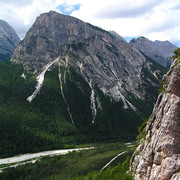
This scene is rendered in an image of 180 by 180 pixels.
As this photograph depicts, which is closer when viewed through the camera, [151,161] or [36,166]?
[151,161]

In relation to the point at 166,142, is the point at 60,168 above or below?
below

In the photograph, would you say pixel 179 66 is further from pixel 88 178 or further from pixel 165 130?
pixel 88 178

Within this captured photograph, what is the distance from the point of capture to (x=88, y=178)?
86.9 meters

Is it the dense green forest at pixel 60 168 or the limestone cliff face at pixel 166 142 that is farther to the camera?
the dense green forest at pixel 60 168

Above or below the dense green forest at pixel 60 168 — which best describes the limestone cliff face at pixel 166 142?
above

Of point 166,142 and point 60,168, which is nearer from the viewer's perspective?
point 166,142

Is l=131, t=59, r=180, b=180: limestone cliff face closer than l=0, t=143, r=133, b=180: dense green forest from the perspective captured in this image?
Yes

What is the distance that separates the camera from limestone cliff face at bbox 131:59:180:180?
156ft

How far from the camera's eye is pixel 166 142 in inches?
1951

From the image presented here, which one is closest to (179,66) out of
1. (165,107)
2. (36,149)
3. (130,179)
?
(165,107)

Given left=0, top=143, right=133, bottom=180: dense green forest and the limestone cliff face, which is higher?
the limestone cliff face

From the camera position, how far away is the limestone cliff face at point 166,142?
47562 mm

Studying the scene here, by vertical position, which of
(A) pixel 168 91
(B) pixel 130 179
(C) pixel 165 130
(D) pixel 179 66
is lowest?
(B) pixel 130 179

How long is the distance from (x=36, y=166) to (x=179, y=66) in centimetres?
12090
